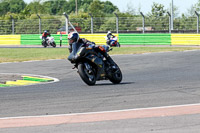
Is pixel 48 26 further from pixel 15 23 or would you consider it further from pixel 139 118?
pixel 139 118

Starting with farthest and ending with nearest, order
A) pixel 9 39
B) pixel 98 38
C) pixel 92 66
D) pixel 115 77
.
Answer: pixel 9 39, pixel 98 38, pixel 115 77, pixel 92 66

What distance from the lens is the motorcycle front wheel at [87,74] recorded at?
11.2 metres

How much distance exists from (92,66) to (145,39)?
22772 millimetres

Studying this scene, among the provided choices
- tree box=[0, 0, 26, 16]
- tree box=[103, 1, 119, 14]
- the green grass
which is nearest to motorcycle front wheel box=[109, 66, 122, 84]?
the green grass

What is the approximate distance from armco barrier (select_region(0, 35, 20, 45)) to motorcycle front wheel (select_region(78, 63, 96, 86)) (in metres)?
28.2

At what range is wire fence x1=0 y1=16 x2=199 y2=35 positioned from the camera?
117 feet

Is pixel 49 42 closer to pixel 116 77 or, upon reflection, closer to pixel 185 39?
pixel 185 39

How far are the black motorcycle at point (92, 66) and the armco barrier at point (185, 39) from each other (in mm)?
21480

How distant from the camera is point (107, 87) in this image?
1116 centimetres

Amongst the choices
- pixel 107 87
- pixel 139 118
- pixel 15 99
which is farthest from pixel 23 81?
pixel 139 118

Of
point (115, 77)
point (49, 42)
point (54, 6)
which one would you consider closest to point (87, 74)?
point (115, 77)

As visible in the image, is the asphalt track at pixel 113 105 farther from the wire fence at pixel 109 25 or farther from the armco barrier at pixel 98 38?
the wire fence at pixel 109 25

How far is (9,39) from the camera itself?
39344 mm

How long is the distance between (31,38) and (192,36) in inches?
506
